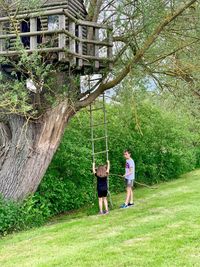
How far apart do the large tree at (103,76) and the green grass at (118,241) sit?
169cm

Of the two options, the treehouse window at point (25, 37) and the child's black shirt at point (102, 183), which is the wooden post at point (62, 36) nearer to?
the treehouse window at point (25, 37)

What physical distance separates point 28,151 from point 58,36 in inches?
119

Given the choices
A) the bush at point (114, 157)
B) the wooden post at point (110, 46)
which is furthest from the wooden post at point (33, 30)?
the bush at point (114, 157)

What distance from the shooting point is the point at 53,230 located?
9039 mm

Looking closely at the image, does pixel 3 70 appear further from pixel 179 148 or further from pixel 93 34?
pixel 179 148

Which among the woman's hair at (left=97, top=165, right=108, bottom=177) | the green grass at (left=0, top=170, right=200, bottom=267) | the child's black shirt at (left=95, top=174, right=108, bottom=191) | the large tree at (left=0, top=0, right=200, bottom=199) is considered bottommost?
the green grass at (left=0, top=170, right=200, bottom=267)

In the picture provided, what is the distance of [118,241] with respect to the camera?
7098 millimetres

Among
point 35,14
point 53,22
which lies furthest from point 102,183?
point 35,14

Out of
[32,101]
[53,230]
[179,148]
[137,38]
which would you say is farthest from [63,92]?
[179,148]

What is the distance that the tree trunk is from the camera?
9.80 m

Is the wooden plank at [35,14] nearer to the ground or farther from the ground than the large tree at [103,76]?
farther from the ground

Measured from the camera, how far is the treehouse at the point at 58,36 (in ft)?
27.4

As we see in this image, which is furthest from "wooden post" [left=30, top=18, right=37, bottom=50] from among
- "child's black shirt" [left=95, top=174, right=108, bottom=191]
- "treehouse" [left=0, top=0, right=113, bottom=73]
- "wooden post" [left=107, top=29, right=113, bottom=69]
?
"child's black shirt" [left=95, top=174, right=108, bottom=191]

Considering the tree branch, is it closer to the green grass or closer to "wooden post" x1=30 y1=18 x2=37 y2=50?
"wooden post" x1=30 y1=18 x2=37 y2=50
